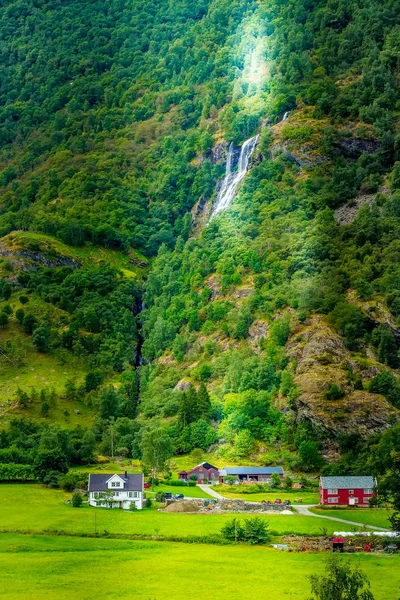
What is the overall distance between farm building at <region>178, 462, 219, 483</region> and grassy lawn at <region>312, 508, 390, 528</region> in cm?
3066

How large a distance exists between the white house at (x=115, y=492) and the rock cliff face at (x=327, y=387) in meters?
40.3

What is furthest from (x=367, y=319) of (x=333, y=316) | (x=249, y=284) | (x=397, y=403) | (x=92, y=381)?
(x=92, y=381)

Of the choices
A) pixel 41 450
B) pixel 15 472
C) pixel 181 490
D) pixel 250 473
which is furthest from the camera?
pixel 250 473

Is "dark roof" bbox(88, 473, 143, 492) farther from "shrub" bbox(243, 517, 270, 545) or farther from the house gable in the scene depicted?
"shrub" bbox(243, 517, 270, 545)

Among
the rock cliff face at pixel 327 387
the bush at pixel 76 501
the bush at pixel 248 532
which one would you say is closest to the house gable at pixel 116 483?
the bush at pixel 76 501

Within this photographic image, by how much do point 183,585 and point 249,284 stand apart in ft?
425

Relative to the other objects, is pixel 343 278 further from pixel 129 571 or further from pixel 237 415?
pixel 129 571

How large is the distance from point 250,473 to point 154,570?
69.3 metres

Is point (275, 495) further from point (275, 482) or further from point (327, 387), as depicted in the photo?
point (327, 387)

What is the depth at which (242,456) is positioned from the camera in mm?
151750

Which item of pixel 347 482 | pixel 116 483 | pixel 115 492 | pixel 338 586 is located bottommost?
pixel 338 586

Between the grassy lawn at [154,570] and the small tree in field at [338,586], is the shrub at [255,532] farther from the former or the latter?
the small tree in field at [338,586]

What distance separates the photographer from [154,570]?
73250 mm

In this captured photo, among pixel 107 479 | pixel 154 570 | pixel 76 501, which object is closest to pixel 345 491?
pixel 107 479
